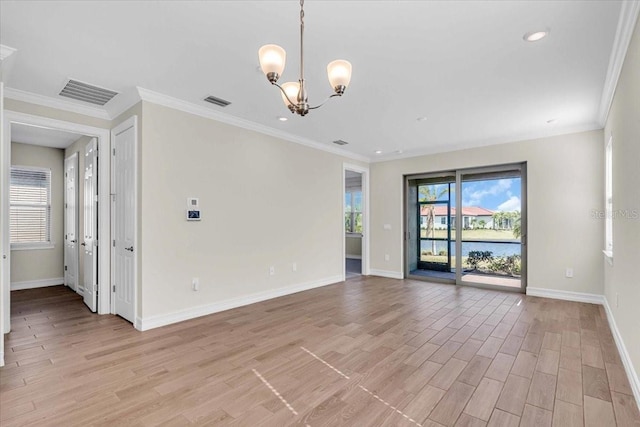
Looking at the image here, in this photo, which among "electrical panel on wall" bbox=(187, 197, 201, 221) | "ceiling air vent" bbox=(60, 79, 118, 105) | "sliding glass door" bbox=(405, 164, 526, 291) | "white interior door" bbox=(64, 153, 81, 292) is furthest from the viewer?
"sliding glass door" bbox=(405, 164, 526, 291)

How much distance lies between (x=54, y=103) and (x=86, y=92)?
530 millimetres

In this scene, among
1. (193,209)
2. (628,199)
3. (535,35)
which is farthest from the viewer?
(193,209)

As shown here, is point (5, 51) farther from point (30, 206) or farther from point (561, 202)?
point (561, 202)

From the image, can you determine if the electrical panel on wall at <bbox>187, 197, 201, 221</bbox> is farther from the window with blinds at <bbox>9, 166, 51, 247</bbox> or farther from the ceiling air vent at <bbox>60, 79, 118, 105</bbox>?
the window with blinds at <bbox>9, 166, 51, 247</bbox>

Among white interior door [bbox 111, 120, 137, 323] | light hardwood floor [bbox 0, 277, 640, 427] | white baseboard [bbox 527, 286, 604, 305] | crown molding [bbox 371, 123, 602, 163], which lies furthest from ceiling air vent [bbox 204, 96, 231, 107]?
white baseboard [bbox 527, 286, 604, 305]

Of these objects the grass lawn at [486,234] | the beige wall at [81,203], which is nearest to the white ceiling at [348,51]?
the beige wall at [81,203]

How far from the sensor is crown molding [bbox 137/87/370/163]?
147 inches

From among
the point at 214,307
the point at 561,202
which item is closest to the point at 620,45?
the point at 561,202

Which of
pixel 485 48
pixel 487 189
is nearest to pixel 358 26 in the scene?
pixel 485 48

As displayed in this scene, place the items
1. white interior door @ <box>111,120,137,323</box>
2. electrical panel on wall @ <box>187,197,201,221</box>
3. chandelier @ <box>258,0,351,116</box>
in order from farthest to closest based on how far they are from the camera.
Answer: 1. electrical panel on wall @ <box>187,197,201,221</box>
2. white interior door @ <box>111,120,137,323</box>
3. chandelier @ <box>258,0,351,116</box>

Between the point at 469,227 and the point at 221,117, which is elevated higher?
the point at 221,117

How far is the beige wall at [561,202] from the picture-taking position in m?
4.79

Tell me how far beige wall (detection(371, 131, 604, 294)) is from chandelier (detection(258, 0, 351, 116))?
15.1ft

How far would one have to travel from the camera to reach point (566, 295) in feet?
16.5
